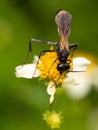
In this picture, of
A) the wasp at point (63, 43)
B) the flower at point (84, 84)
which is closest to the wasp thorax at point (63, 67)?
the wasp at point (63, 43)

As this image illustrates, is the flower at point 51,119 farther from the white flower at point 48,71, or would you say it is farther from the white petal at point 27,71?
the white petal at point 27,71

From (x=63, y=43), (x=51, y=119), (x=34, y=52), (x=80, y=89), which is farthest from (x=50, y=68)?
(x=34, y=52)

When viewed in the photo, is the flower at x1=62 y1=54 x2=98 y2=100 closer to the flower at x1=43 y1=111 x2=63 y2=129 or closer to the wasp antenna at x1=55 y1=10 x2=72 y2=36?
the wasp antenna at x1=55 y1=10 x2=72 y2=36

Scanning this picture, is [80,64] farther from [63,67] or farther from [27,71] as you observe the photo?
[27,71]

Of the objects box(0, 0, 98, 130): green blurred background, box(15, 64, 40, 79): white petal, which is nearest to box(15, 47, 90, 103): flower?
box(15, 64, 40, 79): white petal

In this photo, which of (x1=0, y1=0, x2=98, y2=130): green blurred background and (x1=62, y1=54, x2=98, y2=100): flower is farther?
(x1=62, y1=54, x2=98, y2=100): flower

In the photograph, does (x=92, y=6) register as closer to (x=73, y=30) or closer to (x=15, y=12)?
(x=73, y=30)

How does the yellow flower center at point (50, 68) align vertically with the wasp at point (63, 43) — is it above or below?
below
